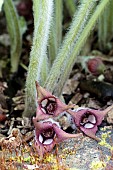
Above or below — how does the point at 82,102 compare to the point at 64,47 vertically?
below

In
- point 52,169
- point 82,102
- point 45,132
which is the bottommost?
Answer: point 52,169

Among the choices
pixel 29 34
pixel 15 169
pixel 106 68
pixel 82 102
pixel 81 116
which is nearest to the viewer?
pixel 15 169

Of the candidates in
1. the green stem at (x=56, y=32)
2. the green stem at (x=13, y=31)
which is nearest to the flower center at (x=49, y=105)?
the green stem at (x=56, y=32)

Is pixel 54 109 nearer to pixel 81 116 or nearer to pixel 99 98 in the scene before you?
pixel 81 116

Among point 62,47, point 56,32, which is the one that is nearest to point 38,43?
point 62,47

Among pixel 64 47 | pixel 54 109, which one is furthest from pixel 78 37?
pixel 54 109

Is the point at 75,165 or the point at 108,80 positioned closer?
the point at 75,165

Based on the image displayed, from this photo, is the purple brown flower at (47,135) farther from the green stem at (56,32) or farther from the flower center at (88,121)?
the green stem at (56,32)

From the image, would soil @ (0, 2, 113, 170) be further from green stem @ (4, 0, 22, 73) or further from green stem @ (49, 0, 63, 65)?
green stem @ (49, 0, 63, 65)

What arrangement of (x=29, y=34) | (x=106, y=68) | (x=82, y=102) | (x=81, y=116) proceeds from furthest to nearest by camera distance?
(x=29, y=34) → (x=106, y=68) → (x=82, y=102) → (x=81, y=116)
